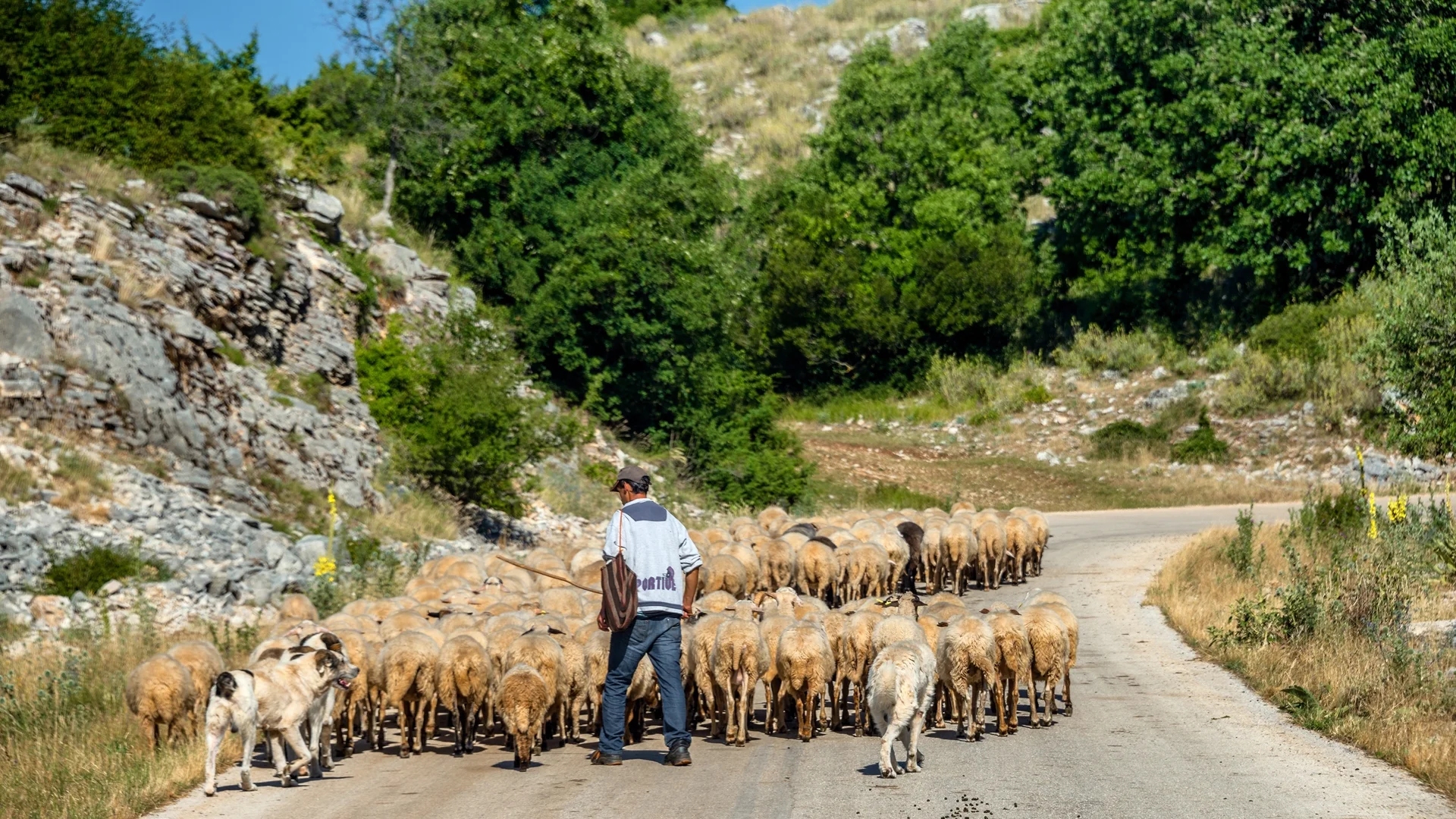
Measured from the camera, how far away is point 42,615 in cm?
1677

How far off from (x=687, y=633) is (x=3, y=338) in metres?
13.6

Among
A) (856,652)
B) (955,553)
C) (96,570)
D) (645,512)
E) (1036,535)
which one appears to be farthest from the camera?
(1036,535)

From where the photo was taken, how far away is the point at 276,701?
10367 millimetres

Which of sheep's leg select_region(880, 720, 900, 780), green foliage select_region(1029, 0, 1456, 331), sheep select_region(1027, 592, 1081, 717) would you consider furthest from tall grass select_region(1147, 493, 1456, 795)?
green foliage select_region(1029, 0, 1456, 331)

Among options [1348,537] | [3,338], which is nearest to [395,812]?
[3,338]

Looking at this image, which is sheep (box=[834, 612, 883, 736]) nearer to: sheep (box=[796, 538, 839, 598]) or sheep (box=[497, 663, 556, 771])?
sheep (box=[497, 663, 556, 771])

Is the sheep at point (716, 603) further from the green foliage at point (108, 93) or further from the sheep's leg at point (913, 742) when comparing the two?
the green foliage at point (108, 93)

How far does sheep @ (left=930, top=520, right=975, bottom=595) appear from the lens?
2144 centimetres

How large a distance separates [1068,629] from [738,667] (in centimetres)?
325

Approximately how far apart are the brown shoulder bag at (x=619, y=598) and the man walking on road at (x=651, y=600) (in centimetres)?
8

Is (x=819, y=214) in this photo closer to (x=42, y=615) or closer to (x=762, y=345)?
(x=762, y=345)

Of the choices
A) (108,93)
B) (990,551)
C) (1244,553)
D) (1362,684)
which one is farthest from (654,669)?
(108,93)

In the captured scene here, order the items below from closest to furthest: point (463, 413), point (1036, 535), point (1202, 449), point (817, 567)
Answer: point (817, 567) → point (1036, 535) → point (463, 413) → point (1202, 449)

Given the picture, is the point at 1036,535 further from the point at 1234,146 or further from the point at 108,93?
the point at 1234,146
